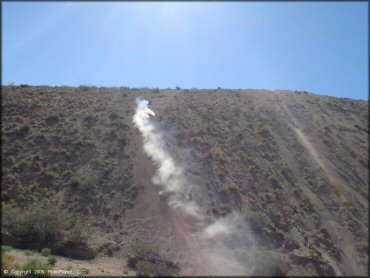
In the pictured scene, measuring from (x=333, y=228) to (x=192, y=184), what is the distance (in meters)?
9.75

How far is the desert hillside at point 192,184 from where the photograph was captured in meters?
16.0

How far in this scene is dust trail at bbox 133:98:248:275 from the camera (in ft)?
43.9

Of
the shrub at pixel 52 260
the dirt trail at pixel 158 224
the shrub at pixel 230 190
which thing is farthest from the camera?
the shrub at pixel 230 190

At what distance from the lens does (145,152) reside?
29.8 m

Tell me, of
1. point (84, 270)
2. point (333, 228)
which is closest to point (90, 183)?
point (84, 270)

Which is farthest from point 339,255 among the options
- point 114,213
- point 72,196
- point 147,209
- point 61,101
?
point 61,101

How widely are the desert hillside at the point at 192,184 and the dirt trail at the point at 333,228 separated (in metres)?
0.07

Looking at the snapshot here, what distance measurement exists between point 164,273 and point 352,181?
8.06m

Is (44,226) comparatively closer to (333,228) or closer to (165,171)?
(165,171)

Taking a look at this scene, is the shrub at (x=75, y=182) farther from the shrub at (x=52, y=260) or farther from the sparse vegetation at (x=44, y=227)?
the shrub at (x=52, y=260)

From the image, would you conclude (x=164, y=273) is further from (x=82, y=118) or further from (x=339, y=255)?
(x=82, y=118)

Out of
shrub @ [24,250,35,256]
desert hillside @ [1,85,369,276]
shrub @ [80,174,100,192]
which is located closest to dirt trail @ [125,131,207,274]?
desert hillside @ [1,85,369,276]

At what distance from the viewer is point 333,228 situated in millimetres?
16516

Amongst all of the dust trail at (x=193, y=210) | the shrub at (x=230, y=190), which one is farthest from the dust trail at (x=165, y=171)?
the shrub at (x=230, y=190)
